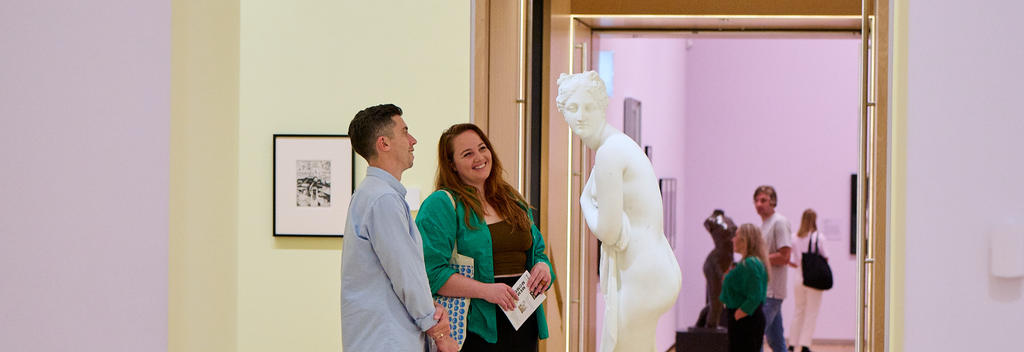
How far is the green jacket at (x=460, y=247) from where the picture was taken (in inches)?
151

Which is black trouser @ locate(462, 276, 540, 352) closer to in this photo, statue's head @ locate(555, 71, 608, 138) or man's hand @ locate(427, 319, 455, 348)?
man's hand @ locate(427, 319, 455, 348)

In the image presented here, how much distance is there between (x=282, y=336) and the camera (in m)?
5.84

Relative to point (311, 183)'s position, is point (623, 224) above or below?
→ below

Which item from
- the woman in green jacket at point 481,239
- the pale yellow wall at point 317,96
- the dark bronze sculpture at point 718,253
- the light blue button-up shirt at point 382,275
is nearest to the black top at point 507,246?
the woman in green jacket at point 481,239

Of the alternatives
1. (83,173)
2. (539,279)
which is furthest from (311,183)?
(83,173)

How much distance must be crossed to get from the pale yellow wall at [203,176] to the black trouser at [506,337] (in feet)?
6.03

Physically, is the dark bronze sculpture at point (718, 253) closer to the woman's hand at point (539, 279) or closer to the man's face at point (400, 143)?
the woman's hand at point (539, 279)

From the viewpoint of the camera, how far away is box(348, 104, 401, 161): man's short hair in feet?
11.1

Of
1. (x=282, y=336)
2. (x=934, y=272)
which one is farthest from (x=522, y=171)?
(x=934, y=272)

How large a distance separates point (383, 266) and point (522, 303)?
85cm

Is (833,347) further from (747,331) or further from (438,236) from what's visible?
(438,236)

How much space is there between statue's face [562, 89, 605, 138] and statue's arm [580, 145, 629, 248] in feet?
0.57

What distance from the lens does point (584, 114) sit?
4.89 m


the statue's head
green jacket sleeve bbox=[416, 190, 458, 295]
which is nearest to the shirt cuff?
green jacket sleeve bbox=[416, 190, 458, 295]
